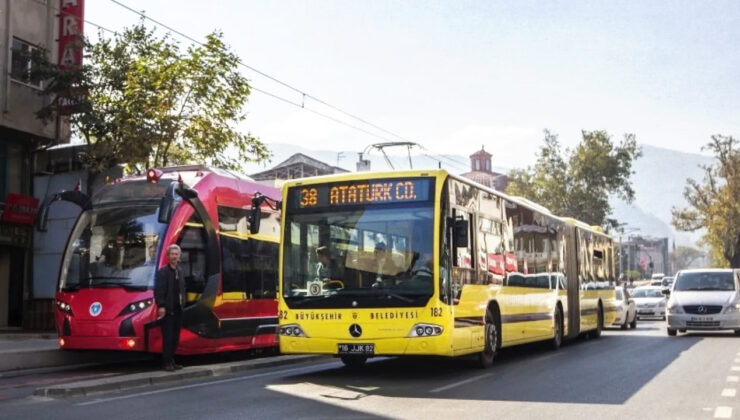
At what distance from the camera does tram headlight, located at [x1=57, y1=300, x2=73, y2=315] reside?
46.6ft

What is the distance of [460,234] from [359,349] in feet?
6.82

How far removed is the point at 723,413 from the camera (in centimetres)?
902

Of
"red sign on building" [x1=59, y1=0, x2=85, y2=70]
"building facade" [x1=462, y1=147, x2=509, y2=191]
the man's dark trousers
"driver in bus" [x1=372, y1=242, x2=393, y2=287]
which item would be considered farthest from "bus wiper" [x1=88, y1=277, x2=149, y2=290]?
"building facade" [x1=462, y1=147, x2=509, y2=191]

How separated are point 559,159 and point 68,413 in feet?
229

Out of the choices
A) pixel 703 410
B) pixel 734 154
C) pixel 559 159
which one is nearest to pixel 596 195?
pixel 559 159

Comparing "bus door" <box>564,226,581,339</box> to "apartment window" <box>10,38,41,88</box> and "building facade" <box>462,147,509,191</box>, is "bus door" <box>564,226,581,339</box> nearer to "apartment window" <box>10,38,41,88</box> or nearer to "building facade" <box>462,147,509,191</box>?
"apartment window" <box>10,38,41,88</box>

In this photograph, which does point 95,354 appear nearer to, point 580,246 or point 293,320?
point 293,320

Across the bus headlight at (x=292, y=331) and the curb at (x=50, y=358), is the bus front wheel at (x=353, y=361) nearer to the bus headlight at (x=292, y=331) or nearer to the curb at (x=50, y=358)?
the bus headlight at (x=292, y=331)

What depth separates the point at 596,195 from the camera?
7519 centimetres

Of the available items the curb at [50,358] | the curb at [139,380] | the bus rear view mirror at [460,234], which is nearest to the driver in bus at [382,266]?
the bus rear view mirror at [460,234]

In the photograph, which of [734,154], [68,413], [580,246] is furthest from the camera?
[734,154]

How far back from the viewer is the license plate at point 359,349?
1208 centimetres

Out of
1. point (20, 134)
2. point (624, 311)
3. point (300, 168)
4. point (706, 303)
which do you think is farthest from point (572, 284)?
point (300, 168)

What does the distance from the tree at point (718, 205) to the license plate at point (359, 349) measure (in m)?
53.1
